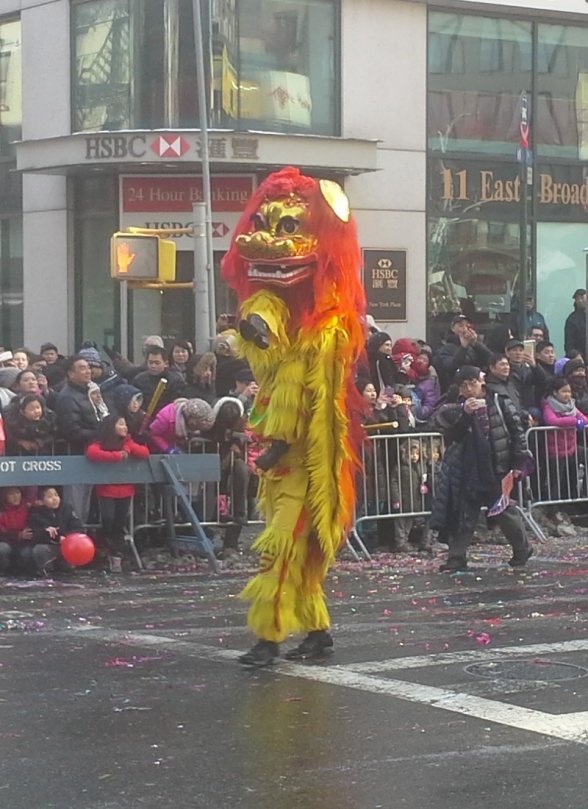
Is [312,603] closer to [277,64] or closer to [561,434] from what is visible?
[561,434]

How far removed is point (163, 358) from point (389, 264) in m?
10.9

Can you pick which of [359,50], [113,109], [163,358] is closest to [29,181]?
[113,109]

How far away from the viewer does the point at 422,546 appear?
14.1m

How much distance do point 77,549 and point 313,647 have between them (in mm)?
3768

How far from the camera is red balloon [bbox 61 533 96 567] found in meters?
11.8

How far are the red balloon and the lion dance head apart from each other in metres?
3.78

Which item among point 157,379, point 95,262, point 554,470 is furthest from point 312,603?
point 95,262

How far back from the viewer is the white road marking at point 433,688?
680cm

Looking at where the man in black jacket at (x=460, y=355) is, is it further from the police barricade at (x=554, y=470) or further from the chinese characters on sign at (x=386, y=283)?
the chinese characters on sign at (x=386, y=283)

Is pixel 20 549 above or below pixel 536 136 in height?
below

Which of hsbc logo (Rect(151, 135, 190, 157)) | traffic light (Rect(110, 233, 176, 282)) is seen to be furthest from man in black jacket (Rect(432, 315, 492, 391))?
hsbc logo (Rect(151, 135, 190, 157))

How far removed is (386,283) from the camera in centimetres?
2527

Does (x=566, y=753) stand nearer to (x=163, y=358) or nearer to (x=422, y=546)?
(x=422, y=546)

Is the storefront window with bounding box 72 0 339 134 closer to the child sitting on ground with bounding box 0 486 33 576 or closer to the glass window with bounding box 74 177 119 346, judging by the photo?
the glass window with bounding box 74 177 119 346
